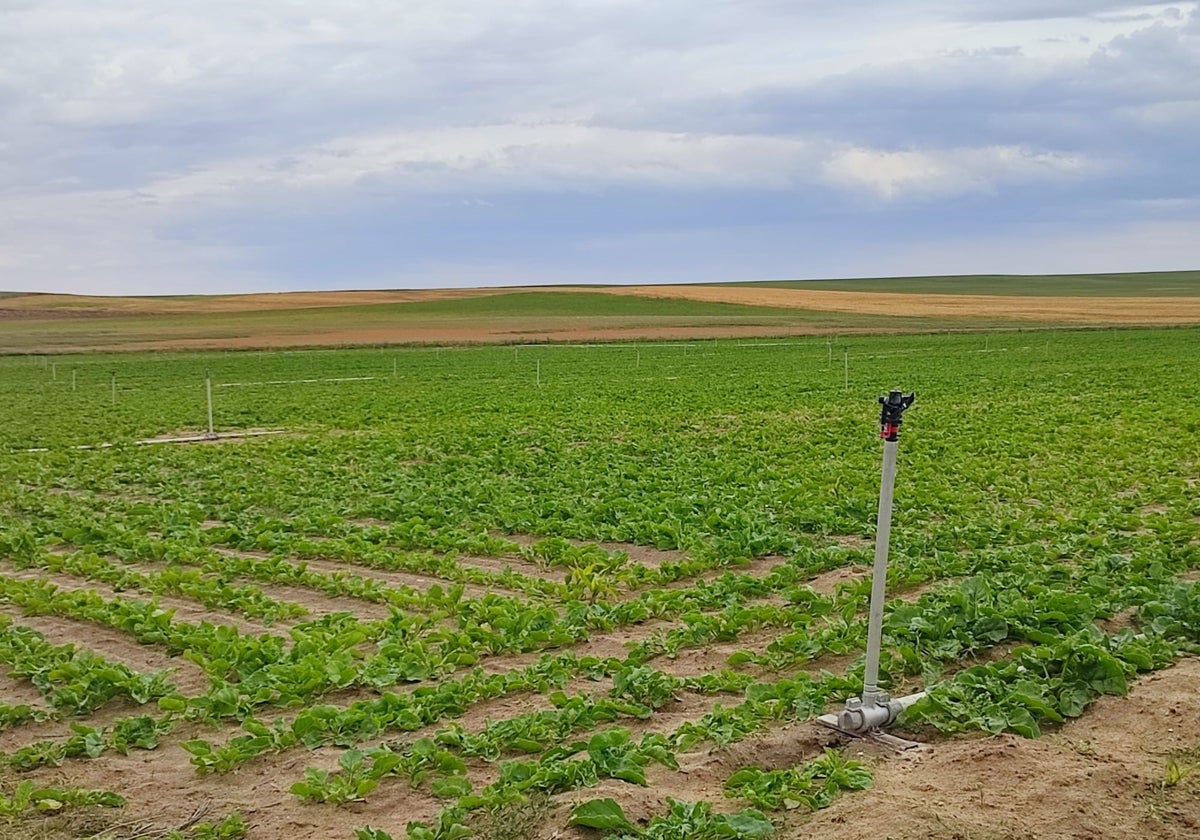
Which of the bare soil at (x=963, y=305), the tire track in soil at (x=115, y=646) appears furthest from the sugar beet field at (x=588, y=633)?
the bare soil at (x=963, y=305)

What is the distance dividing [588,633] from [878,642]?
276cm

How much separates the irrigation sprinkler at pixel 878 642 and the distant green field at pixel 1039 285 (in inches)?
5280

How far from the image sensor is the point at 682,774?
5656 millimetres

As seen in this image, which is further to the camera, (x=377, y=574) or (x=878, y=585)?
(x=377, y=574)

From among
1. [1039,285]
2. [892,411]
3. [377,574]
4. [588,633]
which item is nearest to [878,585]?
[892,411]

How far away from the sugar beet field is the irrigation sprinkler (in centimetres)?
14

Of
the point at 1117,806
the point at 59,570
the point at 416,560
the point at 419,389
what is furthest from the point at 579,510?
the point at 419,389

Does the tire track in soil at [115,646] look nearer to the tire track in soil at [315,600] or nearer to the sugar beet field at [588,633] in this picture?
the sugar beet field at [588,633]

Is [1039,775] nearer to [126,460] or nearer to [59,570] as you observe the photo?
[59,570]

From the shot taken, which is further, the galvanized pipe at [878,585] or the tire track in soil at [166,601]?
the tire track in soil at [166,601]

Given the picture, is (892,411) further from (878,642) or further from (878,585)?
(878,642)

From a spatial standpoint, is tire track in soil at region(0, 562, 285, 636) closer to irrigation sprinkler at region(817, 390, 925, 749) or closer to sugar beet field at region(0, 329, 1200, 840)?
sugar beet field at region(0, 329, 1200, 840)

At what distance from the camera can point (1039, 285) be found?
158250 millimetres

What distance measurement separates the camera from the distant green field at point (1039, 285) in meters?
140
